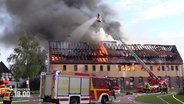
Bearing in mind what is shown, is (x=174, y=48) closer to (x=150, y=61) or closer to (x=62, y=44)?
(x=150, y=61)

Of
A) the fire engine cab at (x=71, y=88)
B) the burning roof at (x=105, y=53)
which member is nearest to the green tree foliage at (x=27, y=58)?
the burning roof at (x=105, y=53)

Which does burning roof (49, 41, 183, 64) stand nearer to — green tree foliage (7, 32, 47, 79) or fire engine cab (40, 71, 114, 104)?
green tree foliage (7, 32, 47, 79)

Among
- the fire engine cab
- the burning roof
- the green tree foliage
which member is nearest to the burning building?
the burning roof

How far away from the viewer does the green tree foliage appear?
59250mm

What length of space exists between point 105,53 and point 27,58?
19.8 m

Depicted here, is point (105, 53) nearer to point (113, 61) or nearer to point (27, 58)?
point (113, 61)

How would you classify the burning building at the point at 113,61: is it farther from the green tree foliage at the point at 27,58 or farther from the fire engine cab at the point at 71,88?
the fire engine cab at the point at 71,88

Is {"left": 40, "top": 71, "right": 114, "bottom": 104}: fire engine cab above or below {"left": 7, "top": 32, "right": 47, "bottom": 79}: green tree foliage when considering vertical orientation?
below

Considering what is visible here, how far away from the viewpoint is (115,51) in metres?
73.2

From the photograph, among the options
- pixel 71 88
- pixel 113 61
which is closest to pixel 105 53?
pixel 113 61

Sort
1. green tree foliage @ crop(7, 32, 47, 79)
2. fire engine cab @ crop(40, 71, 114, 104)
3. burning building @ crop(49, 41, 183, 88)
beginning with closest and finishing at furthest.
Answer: fire engine cab @ crop(40, 71, 114, 104)
green tree foliage @ crop(7, 32, 47, 79)
burning building @ crop(49, 41, 183, 88)

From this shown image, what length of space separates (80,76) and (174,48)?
6389 cm

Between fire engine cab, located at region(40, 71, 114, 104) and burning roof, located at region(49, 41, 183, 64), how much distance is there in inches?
1733

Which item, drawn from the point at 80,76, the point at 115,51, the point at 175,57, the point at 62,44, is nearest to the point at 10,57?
the point at 62,44
